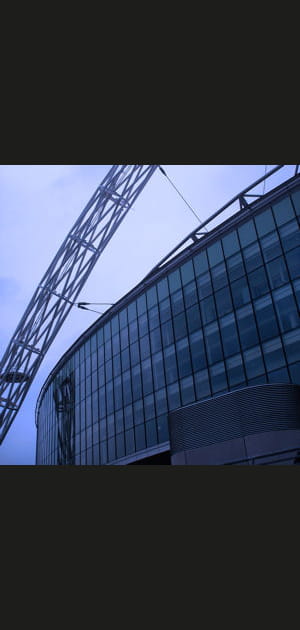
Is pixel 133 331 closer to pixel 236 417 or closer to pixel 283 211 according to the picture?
pixel 283 211

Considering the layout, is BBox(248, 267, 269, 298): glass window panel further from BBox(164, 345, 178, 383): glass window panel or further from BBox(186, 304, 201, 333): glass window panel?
BBox(164, 345, 178, 383): glass window panel

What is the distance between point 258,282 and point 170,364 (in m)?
9.56

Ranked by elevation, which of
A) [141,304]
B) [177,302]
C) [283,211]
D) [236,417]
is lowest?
[236,417]

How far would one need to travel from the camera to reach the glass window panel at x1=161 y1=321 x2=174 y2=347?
1395 inches

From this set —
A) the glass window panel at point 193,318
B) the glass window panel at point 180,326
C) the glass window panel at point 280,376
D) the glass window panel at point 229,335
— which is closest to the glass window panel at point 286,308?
the glass window panel at point 280,376

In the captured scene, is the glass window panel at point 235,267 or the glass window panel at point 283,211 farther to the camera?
the glass window panel at point 235,267

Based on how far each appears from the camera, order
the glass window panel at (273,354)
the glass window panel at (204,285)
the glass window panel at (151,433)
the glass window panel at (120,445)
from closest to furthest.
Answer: the glass window panel at (273,354), the glass window panel at (204,285), the glass window panel at (151,433), the glass window panel at (120,445)

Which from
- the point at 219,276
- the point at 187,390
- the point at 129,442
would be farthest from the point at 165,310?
the point at 129,442

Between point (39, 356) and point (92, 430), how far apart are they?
18458 mm

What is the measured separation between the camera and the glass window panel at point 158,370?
35.3 m

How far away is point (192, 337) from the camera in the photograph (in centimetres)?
3322

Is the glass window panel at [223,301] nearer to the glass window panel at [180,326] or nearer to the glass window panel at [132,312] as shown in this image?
the glass window panel at [180,326]

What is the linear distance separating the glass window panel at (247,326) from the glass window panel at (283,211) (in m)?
5.64

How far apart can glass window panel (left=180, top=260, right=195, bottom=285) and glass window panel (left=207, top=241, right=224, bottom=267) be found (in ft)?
6.55
